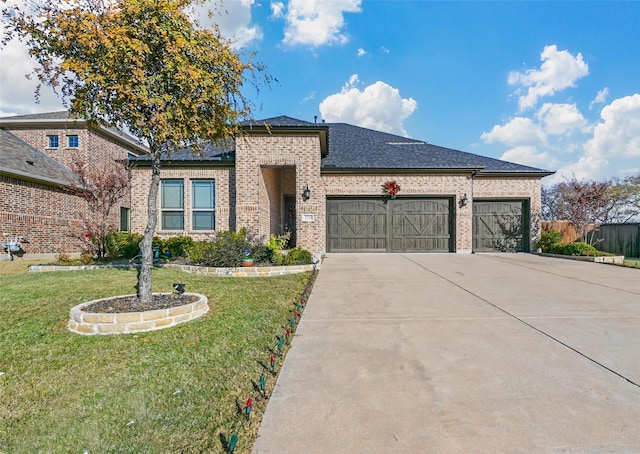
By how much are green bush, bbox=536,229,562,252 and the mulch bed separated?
552 inches

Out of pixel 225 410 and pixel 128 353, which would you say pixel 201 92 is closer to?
pixel 128 353

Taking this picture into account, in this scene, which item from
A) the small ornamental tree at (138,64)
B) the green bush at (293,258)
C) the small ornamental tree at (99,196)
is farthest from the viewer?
the small ornamental tree at (99,196)

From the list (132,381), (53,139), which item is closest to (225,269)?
(132,381)

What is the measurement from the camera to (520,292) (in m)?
6.03

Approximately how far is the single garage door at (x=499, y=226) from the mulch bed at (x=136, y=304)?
41.6 ft

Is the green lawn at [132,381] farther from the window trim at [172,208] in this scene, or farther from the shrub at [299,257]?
the window trim at [172,208]

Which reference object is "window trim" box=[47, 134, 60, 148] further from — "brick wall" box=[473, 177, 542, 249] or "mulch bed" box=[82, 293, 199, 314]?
"brick wall" box=[473, 177, 542, 249]

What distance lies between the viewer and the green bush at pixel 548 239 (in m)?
12.9

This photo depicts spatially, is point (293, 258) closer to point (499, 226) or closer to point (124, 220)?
point (499, 226)

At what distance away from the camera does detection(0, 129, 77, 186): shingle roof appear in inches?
452

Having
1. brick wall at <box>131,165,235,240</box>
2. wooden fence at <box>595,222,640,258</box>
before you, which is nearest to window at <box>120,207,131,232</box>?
brick wall at <box>131,165,235,240</box>

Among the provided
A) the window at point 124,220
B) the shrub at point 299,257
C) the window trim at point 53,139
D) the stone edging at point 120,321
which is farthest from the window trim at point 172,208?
the window trim at point 53,139

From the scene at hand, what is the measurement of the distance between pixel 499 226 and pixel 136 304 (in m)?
14.1

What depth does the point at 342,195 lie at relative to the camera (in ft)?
42.9
